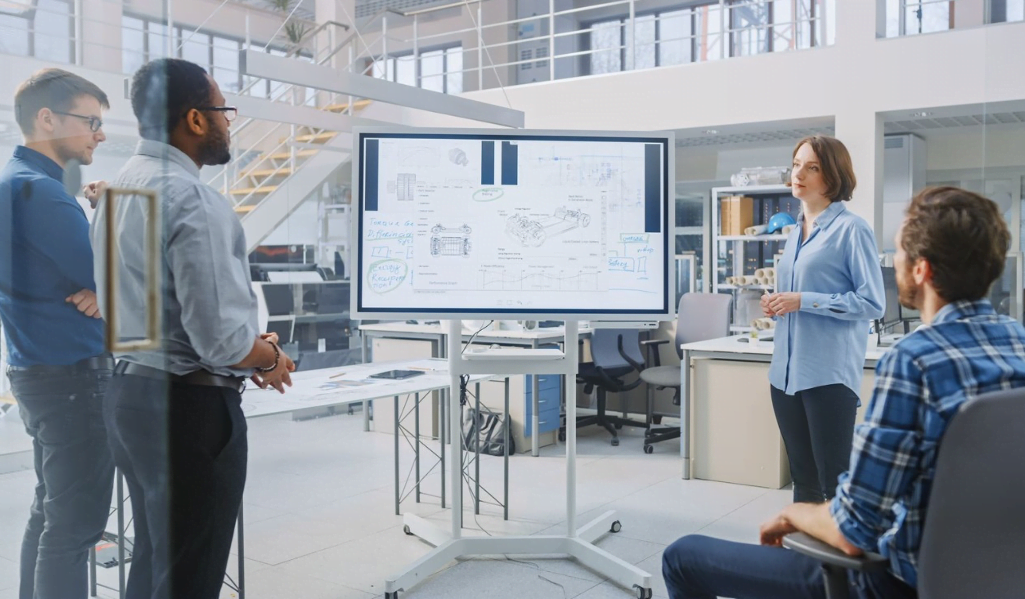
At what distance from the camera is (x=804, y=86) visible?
7.13 m

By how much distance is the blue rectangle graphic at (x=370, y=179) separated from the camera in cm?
275

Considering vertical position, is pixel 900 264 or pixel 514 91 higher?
pixel 514 91

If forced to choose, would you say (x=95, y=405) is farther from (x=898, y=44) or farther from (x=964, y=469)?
(x=898, y=44)

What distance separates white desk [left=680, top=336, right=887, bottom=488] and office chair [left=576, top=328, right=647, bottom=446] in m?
0.97

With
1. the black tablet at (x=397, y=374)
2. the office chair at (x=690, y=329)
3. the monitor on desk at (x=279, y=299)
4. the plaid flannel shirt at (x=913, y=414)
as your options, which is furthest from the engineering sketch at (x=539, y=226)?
the monitor on desk at (x=279, y=299)

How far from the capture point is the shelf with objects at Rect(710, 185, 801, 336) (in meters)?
6.49

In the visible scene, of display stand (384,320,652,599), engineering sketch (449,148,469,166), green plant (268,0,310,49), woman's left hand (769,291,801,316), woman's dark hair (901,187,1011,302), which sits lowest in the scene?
display stand (384,320,652,599)

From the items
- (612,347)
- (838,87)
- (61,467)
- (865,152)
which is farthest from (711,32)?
(61,467)

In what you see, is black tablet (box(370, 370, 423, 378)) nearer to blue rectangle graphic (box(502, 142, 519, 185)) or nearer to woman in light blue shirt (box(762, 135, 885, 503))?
blue rectangle graphic (box(502, 142, 519, 185))

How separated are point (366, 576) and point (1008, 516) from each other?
7.31 feet

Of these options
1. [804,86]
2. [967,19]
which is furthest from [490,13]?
[967,19]

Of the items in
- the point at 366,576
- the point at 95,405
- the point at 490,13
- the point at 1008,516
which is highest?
the point at 490,13

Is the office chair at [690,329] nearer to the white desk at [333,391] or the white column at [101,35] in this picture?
the white desk at [333,391]

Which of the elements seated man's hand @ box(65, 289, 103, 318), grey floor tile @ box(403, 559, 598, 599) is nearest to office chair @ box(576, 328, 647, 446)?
grey floor tile @ box(403, 559, 598, 599)
